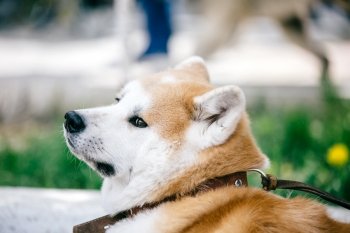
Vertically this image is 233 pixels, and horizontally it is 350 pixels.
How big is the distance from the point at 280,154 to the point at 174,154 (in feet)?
7.45

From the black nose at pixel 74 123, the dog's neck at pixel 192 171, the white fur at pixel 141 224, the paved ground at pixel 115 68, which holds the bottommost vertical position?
the paved ground at pixel 115 68

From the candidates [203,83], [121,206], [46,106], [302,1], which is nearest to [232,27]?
[302,1]

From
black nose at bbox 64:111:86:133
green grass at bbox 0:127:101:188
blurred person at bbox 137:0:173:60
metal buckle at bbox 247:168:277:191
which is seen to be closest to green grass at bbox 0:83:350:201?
green grass at bbox 0:127:101:188

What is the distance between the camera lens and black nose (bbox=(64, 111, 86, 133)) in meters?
2.68

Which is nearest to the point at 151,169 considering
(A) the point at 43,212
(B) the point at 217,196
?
(B) the point at 217,196

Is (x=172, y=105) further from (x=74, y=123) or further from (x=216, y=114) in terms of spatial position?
(x=74, y=123)

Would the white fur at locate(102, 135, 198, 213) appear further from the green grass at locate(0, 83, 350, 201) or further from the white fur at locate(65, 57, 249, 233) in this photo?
the green grass at locate(0, 83, 350, 201)

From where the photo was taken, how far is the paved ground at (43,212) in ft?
10.6

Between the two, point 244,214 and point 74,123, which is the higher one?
point 74,123

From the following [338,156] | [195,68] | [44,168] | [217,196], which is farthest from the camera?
[44,168]

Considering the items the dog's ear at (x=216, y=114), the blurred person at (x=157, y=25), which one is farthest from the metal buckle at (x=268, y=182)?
the blurred person at (x=157, y=25)

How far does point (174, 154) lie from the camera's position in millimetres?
2637

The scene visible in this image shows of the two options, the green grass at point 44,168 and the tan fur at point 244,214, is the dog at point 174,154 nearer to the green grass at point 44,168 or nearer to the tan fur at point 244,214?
the tan fur at point 244,214

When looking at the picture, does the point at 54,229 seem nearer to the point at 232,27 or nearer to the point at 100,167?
the point at 100,167
